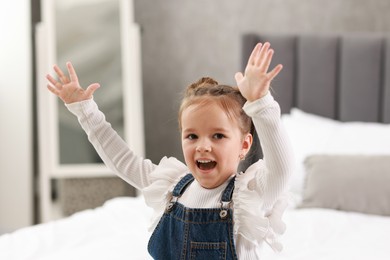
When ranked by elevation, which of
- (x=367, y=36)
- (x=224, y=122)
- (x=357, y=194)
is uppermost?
(x=367, y=36)

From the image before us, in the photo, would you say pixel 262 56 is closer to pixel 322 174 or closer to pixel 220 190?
pixel 220 190

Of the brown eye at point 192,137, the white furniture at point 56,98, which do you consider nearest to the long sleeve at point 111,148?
the brown eye at point 192,137

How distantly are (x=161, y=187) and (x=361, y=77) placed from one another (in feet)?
5.63

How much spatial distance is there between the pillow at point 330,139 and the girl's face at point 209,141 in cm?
124

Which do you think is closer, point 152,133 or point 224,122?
point 224,122

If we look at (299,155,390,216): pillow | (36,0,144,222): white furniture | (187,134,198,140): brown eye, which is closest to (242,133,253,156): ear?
(187,134,198,140): brown eye

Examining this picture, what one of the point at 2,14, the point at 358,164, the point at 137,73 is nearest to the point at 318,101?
the point at 358,164

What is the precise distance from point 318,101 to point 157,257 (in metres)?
1.75

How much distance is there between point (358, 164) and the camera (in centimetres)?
237

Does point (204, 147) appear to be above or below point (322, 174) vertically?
above

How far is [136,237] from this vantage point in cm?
190

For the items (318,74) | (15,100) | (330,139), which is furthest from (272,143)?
(15,100)

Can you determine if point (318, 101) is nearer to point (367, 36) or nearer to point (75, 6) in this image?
point (367, 36)

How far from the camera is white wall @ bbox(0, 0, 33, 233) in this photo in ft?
11.0
